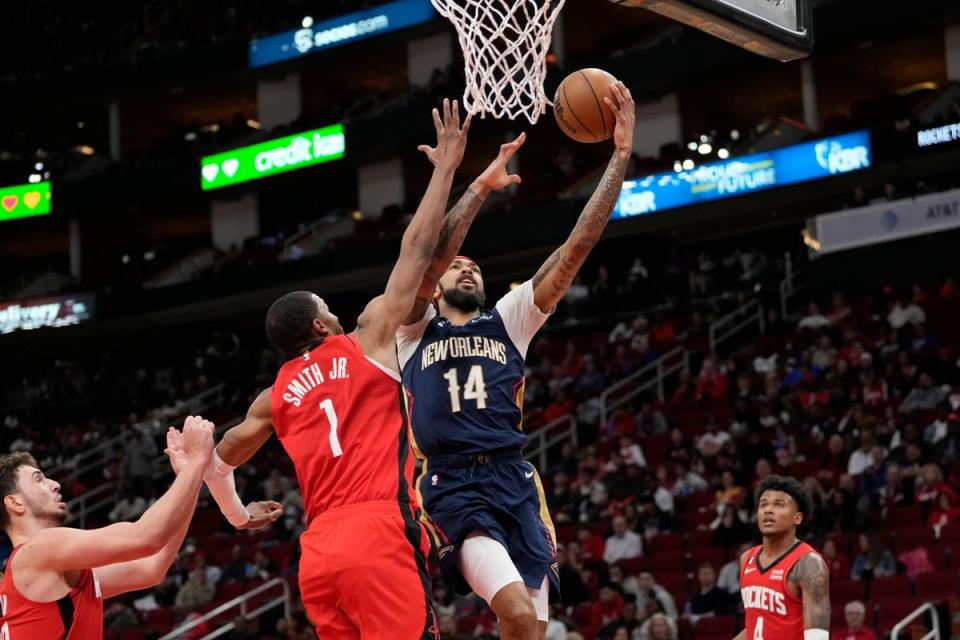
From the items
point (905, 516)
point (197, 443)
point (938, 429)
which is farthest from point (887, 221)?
point (197, 443)

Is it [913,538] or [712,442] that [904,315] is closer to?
[712,442]

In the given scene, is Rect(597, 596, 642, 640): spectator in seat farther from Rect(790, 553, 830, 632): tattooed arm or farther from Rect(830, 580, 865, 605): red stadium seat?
Rect(790, 553, 830, 632): tattooed arm

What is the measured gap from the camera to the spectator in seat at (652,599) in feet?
42.2

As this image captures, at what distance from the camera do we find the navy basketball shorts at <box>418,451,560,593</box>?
245 inches

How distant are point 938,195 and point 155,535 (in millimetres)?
17513

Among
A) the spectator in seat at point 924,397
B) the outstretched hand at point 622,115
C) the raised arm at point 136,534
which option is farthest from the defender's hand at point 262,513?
the spectator in seat at point 924,397

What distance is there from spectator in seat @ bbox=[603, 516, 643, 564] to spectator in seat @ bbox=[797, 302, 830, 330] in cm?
530

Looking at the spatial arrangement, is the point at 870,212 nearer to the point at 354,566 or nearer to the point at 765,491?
the point at 765,491

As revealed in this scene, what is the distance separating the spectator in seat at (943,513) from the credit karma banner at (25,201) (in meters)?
24.2

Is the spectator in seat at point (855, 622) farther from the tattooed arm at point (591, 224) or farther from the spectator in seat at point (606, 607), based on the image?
the tattooed arm at point (591, 224)

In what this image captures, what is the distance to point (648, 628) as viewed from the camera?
12.4 m

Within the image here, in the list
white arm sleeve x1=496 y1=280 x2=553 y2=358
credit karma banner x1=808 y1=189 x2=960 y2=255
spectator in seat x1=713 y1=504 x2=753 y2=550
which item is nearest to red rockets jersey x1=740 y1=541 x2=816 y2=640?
white arm sleeve x1=496 y1=280 x2=553 y2=358

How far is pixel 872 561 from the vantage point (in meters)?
12.7

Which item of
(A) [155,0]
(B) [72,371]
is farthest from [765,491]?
(A) [155,0]
